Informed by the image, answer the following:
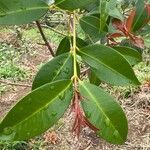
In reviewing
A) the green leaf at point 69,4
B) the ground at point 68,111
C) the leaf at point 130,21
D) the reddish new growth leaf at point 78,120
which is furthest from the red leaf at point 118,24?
the ground at point 68,111

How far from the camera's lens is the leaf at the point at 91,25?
2.49ft

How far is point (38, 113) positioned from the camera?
538mm

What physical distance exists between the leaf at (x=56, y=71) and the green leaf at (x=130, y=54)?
0.43 feet

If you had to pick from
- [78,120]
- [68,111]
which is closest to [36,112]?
[78,120]

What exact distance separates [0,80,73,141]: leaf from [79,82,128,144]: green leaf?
3 centimetres

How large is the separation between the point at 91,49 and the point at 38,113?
0.48 feet

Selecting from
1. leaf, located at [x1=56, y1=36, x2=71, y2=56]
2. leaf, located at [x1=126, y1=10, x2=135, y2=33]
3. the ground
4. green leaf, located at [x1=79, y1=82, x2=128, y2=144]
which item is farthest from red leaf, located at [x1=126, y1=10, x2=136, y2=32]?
the ground

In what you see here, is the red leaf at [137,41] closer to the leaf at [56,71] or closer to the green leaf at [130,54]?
the green leaf at [130,54]

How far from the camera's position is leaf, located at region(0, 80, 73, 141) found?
0.53 metres

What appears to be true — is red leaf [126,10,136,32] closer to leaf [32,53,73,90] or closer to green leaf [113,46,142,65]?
green leaf [113,46,142,65]

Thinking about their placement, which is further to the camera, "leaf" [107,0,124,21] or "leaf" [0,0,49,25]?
"leaf" [107,0,124,21]

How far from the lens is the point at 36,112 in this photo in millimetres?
537

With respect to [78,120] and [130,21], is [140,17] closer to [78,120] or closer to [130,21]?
[130,21]

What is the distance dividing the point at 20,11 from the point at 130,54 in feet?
0.77
